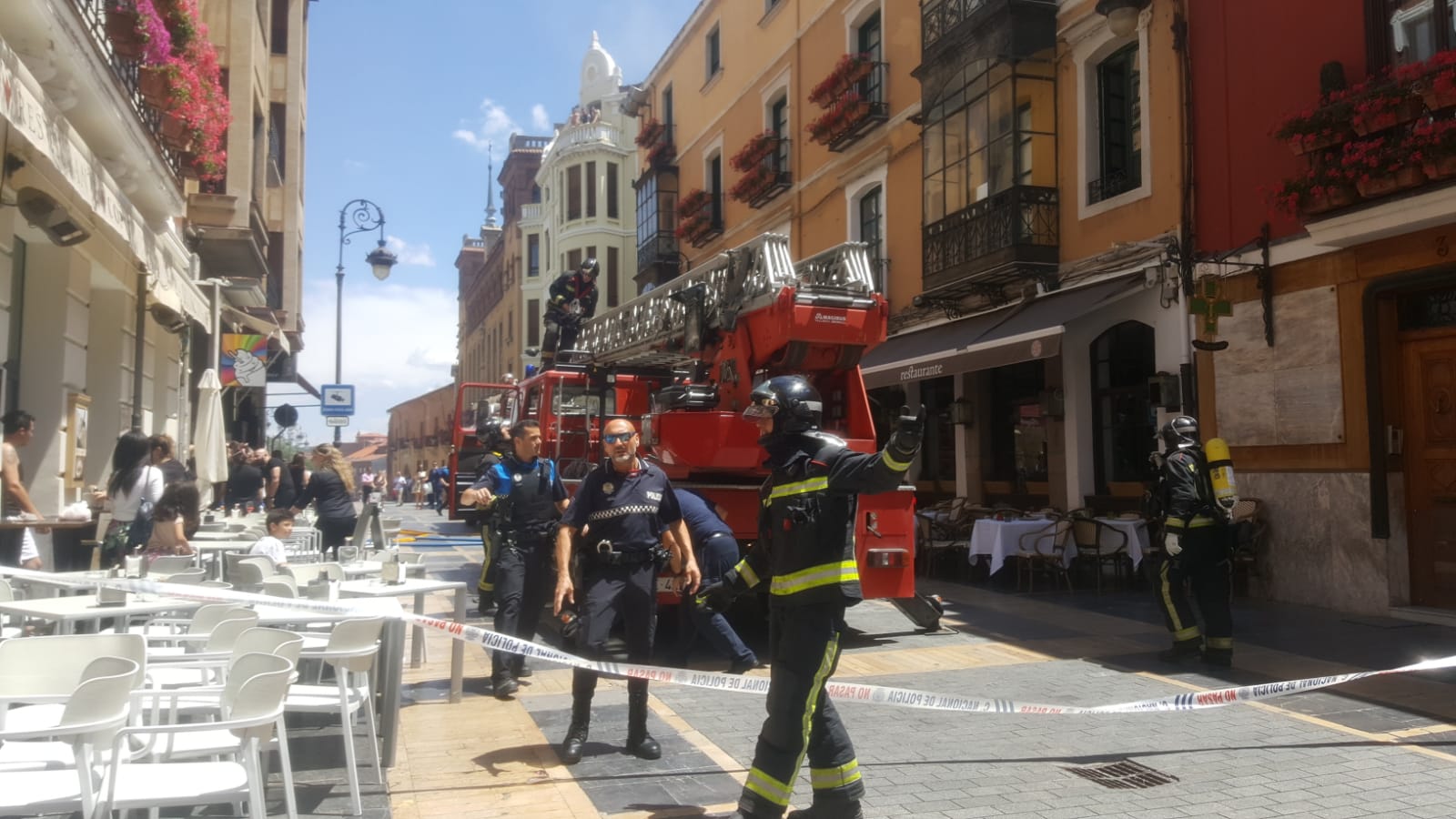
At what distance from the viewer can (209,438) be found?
1266 cm

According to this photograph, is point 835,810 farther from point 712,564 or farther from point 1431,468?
point 1431,468

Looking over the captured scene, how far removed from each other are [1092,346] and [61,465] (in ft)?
40.9

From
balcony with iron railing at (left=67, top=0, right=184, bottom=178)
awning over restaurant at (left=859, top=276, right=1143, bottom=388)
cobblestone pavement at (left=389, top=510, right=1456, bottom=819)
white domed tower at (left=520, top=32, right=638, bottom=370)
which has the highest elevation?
white domed tower at (left=520, top=32, right=638, bottom=370)

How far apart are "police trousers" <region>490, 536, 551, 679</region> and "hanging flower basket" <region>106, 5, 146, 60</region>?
6.61 metres

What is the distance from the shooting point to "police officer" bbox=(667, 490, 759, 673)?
7.52m

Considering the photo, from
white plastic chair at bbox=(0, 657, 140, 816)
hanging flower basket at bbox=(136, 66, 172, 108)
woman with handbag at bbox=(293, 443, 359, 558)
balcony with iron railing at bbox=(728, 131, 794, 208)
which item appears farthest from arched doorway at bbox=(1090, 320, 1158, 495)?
white plastic chair at bbox=(0, 657, 140, 816)

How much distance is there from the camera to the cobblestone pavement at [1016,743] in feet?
15.8

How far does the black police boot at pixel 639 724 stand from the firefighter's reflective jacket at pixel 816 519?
128 centimetres

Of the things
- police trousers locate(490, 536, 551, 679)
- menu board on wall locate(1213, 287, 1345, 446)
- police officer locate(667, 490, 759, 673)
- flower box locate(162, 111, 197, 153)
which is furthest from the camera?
flower box locate(162, 111, 197, 153)

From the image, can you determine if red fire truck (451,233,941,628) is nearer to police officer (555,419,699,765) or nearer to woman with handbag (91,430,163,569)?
police officer (555,419,699,765)

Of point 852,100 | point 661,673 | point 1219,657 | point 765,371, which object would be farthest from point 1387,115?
point 852,100

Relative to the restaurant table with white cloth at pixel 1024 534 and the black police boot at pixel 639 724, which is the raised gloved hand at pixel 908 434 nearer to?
the black police boot at pixel 639 724

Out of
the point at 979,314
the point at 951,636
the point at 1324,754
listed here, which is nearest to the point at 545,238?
the point at 979,314

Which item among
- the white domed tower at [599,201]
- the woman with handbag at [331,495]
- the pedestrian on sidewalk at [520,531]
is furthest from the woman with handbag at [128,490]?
the white domed tower at [599,201]
